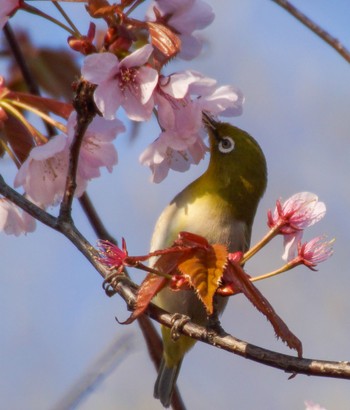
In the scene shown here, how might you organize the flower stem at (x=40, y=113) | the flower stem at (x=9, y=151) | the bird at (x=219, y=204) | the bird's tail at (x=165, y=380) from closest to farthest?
the flower stem at (x=40, y=113) → the flower stem at (x=9, y=151) → the bird at (x=219, y=204) → the bird's tail at (x=165, y=380)

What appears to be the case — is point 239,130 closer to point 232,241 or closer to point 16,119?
point 232,241

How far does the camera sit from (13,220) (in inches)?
94.8

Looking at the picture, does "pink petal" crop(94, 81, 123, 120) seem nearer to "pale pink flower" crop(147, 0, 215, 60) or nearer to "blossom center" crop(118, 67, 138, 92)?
"blossom center" crop(118, 67, 138, 92)

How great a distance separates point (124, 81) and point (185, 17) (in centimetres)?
25

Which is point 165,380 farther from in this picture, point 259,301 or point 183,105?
point 259,301

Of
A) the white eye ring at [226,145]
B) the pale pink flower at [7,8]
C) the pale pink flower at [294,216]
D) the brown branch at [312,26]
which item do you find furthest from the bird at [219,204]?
the pale pink flower at [7,8]

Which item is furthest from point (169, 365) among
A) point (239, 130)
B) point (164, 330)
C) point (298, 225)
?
point (298, 225)

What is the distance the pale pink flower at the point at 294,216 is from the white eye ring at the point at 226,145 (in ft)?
4.07

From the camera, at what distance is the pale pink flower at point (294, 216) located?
1.94 m

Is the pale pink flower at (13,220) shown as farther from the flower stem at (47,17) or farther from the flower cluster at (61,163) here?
the flower stem at (47,17)

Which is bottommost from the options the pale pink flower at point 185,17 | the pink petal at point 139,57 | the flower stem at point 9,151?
the flower stem at point 9,151

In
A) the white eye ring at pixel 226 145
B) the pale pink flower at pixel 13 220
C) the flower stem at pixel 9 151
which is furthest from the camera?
the white eye ring at pixel 226 145

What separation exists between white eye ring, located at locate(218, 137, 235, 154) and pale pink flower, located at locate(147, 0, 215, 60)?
121 centimetres

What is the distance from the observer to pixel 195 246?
1676 millimetres
